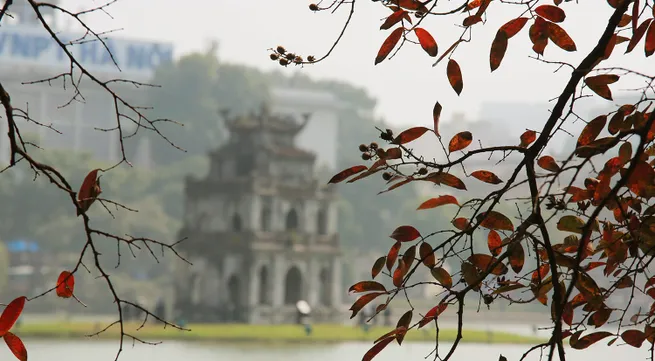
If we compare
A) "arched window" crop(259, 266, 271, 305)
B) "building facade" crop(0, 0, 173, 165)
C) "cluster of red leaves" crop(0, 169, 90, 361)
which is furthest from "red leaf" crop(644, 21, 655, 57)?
"building facade" crop(0, 0, 173, 165)

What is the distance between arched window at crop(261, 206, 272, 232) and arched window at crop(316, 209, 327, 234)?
3.89ft

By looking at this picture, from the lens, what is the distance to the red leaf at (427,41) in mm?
2818

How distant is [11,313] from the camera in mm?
2805

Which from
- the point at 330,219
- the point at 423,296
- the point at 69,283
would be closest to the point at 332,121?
the point at 423,296

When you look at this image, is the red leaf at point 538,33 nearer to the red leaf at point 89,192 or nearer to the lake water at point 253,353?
the red leaf at point 89,192

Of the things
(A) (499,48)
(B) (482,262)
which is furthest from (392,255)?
(A) (499,48)

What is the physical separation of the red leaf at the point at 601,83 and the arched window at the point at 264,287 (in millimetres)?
28348

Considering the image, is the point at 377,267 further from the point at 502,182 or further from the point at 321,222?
the point at 321,222

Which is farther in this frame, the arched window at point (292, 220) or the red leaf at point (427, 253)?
the arched window at point (292, 220)

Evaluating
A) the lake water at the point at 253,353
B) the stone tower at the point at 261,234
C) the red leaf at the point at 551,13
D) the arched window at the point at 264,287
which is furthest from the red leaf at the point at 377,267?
the arched window at the point at 264,287

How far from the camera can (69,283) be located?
3.11 m

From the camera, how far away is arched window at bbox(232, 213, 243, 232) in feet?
104

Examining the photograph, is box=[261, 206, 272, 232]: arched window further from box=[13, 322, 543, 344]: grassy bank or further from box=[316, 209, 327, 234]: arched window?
box=[13, 322, 543, 344]: grassy bank

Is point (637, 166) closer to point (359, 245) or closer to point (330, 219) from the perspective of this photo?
point (330, 219)
